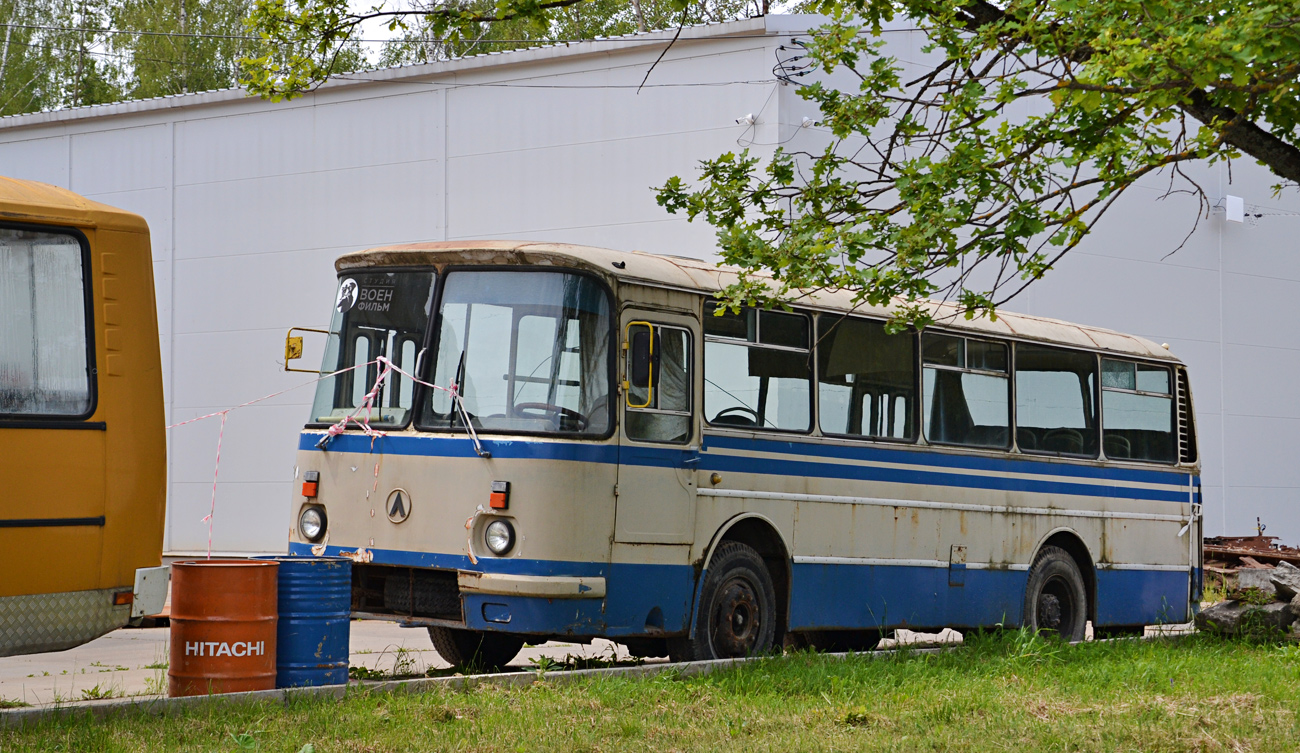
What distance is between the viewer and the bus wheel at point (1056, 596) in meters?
13.5

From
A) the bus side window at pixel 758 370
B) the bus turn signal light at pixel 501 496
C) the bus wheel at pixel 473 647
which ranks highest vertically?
the bus side window at pixel 758 370

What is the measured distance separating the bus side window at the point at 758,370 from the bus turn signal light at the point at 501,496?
1759 mm

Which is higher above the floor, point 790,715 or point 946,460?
point 946,460

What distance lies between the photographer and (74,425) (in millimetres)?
7621

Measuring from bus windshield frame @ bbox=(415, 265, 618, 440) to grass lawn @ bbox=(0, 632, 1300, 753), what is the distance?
68.4 inches

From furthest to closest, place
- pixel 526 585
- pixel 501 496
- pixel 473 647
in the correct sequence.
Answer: pixel 473 647 → pixel 501 496 → pixel 526 585

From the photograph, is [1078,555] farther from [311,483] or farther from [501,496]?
[311,483]

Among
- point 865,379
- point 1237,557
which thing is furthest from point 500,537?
point 1237,557

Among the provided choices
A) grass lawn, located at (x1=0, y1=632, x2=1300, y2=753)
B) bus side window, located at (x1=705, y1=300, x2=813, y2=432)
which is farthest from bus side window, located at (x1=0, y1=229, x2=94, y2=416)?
bus side window, located at (x1=705, y1=300, x2=813, y2=432)

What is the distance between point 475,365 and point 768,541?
2760 mm

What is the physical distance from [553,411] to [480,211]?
36.4 feet

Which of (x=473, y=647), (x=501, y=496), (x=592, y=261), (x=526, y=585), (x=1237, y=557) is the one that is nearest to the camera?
(x=526, y=585)

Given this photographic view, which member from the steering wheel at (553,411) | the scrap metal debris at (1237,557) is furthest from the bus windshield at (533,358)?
the scrap metal debris at (1237,557)

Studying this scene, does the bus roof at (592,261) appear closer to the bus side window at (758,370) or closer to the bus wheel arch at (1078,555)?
the bus side window at (758,370)
